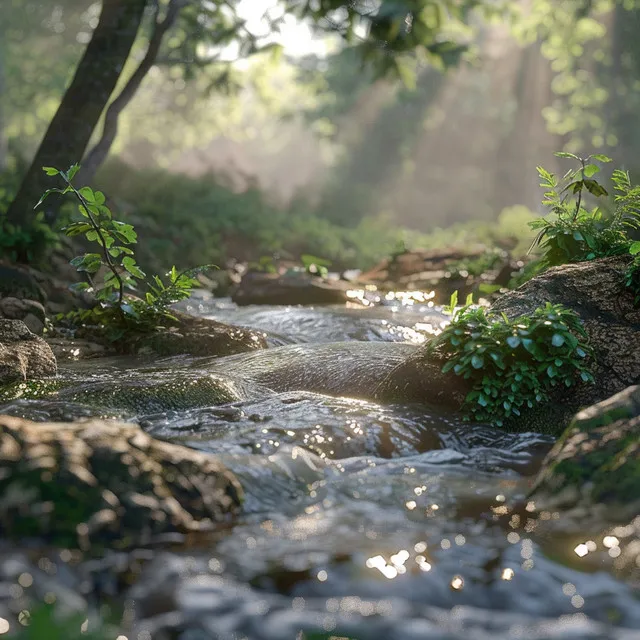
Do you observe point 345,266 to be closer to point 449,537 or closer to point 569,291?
point 569,291

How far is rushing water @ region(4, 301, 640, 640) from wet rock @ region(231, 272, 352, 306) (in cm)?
692

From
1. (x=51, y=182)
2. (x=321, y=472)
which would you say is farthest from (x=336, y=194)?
(x=321, y=472)

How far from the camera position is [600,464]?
359 cm

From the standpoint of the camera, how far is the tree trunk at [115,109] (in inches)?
463

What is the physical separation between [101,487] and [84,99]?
335 inches

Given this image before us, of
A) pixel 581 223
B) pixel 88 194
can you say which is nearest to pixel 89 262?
pixel 88 194

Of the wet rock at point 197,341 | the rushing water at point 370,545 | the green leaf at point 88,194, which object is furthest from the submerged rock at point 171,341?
the rushing water at point 370,545

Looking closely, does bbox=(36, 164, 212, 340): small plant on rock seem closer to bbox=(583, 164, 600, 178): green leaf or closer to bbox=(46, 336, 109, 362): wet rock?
bbox=(46, 336, 109, 362): wet rock

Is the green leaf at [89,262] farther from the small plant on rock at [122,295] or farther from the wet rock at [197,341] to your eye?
the wet rock at [197,341]

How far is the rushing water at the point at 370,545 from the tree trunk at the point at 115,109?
7489 millimetres

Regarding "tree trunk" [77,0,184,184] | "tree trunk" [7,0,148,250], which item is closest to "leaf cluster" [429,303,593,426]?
"tree trunk" [7,0,148,250]

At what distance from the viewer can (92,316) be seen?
8422mm

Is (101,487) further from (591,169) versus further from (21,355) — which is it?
(591,169)

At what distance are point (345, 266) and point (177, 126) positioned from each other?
1044 inches
